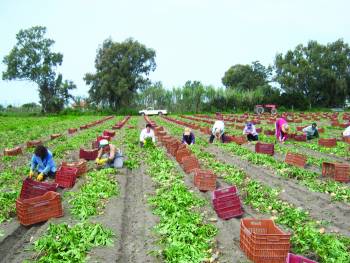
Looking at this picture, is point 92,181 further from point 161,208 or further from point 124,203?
point 161,208

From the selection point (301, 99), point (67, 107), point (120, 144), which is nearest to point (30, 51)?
point (67, 107)

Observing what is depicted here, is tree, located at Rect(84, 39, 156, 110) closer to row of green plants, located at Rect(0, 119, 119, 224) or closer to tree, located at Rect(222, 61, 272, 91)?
tree, located at Rect(222, 61, 272, 91)

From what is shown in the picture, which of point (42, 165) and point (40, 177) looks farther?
point (42, 165)

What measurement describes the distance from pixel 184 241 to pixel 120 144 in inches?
528

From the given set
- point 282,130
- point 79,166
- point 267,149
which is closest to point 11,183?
point 79,166

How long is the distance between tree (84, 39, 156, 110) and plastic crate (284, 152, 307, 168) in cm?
5077

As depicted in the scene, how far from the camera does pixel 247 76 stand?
8181cm

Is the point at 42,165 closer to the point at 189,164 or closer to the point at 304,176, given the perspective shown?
the point at 189,164

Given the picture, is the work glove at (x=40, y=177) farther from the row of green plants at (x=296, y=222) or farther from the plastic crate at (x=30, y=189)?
the row of green plants at (x=296, y=222)

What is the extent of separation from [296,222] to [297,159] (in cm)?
583

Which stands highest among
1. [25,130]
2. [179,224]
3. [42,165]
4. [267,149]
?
[42,165]

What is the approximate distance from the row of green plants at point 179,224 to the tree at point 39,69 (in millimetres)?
57732

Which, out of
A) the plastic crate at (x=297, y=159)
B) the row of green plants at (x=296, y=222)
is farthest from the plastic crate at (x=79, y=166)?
the plastic crate at (x=297, y=159)

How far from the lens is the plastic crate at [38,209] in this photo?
769 cm
